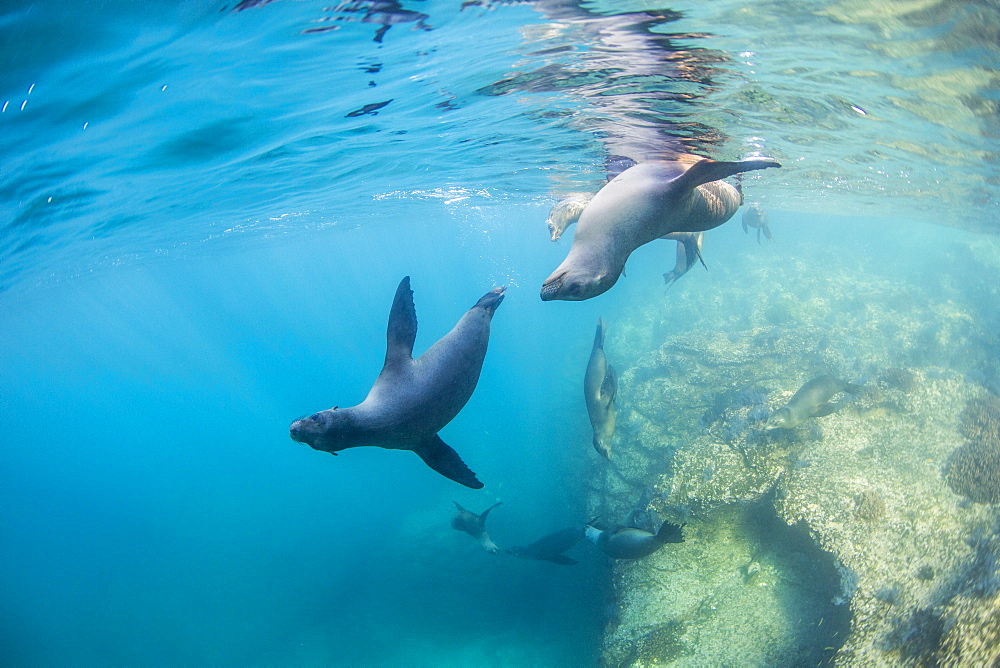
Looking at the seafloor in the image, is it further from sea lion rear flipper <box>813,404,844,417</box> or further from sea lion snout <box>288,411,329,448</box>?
sea lion snout <box>288,411,329,448</box>

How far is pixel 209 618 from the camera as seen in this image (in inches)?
611

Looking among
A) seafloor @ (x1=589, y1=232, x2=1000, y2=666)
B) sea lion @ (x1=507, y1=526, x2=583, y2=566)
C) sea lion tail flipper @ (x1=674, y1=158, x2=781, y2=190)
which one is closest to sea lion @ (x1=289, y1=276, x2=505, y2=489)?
sea lion tail flipper @ (x1=674, y1=158, x2=781, y2=190)

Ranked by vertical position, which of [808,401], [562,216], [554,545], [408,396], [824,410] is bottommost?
[554,545]

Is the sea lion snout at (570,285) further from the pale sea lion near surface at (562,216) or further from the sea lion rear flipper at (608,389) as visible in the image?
the sea lion rear flipper at (608,389)

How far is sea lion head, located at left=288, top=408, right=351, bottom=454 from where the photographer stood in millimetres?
2311

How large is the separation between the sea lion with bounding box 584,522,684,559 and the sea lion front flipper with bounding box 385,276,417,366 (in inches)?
225

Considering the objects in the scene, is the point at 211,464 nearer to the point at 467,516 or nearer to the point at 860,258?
the point at 467,516

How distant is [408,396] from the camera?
242 centimetres

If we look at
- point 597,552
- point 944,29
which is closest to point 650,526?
point 597,552

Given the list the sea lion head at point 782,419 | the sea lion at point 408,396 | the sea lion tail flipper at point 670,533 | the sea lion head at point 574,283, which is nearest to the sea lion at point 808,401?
the sea lion head at point 782,419

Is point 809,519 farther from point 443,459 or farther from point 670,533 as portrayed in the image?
point 443,459

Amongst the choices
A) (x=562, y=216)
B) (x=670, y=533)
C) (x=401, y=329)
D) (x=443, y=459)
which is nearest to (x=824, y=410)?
(x=670, y=533)

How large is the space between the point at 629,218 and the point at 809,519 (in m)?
7.08

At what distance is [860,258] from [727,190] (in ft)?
121
